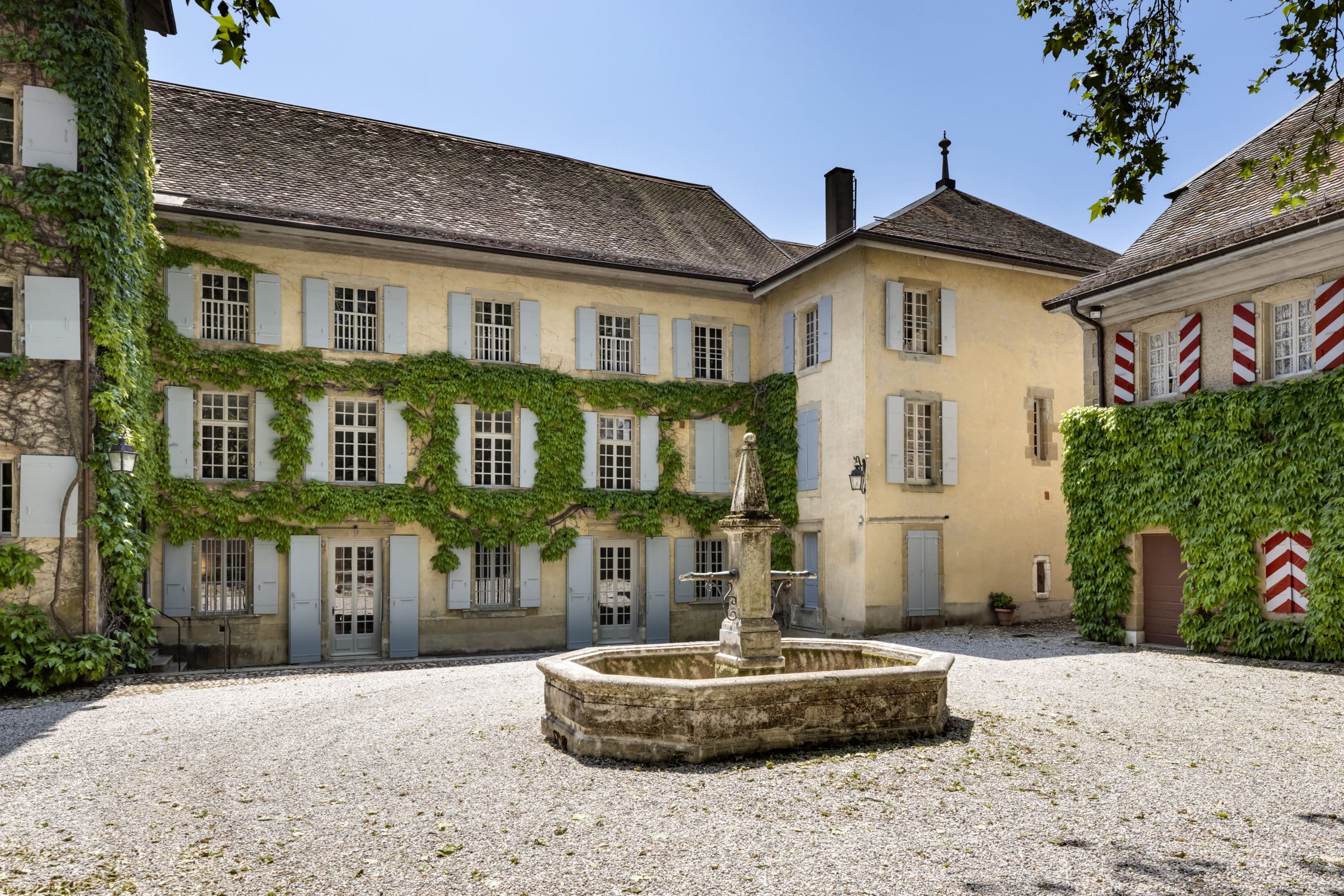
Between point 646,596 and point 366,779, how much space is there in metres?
10.7

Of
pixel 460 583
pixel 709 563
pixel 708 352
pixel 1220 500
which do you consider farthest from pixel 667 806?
pixel 708 352

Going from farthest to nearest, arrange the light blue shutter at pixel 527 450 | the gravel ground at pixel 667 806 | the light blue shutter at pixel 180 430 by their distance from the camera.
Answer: the light blue shutter at pixel 527 450 → the light blue shutter at pixel 180 430 → the gravel ground at pixel 667 806

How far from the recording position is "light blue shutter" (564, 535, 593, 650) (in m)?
→ 16.5

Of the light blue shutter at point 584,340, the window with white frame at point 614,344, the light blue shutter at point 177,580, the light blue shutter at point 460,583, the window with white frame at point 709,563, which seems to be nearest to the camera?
the light blue shutter at point 177,580

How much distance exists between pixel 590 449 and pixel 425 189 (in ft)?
18.7

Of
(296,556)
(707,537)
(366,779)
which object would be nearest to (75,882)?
(366,779)

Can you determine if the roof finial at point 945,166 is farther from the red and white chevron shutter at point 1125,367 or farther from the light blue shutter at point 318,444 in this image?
the light blue shutter at point 318,444

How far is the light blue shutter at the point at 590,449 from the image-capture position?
16766mm

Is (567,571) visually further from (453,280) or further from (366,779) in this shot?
(366,779)

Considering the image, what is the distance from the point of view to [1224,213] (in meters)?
13.4

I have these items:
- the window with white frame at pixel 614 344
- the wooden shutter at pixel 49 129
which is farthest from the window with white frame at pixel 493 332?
the wooden shutter at pixel 49 129

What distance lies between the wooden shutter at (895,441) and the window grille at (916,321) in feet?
3.86

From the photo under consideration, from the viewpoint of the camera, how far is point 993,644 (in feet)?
46.2

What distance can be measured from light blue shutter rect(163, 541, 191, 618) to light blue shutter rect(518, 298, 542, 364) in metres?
6.06
